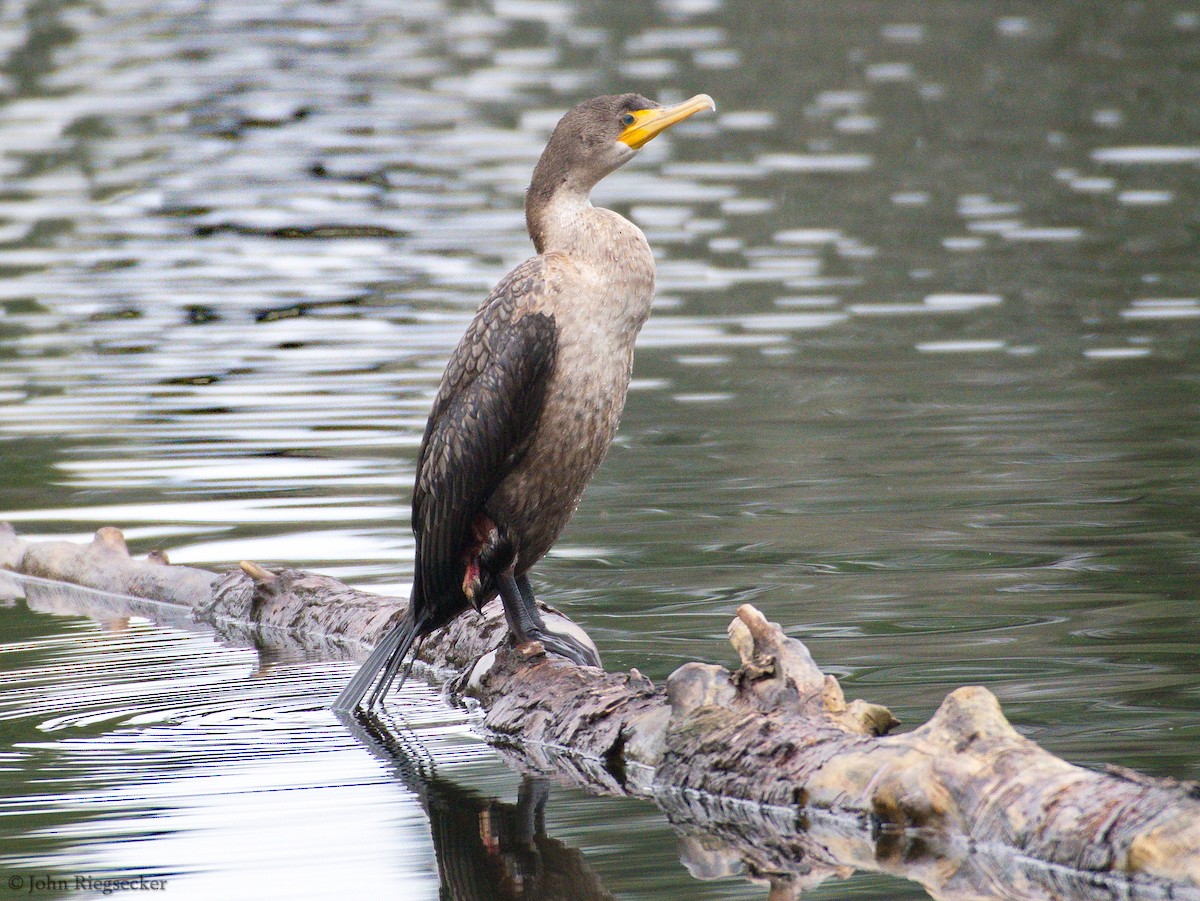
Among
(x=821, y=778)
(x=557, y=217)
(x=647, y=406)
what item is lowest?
(x=647, y=406)

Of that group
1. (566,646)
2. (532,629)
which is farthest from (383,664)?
(566,646)

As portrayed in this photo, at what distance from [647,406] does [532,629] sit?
491 centimetres

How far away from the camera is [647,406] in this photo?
1089 cm

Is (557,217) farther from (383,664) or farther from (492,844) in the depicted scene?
(492,844)

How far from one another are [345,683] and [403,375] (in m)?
5.50

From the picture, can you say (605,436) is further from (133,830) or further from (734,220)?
(734,220)

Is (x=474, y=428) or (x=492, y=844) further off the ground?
(x=474, y=428)

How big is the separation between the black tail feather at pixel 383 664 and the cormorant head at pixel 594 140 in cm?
137

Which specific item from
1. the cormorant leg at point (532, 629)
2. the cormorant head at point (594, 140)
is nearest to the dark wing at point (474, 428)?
the cormorant leg at point (532, 629)

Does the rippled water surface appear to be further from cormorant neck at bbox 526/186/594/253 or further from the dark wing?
cormorant neck at bbox 526/186/594/253

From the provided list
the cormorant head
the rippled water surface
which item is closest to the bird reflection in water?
the rippled water surface

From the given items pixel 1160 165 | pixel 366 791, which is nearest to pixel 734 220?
pixel 1160 165

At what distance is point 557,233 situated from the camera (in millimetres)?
6129

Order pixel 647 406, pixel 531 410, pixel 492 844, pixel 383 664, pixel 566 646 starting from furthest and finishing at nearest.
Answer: pixel 647 406, pixel 383 664, pixel 566 646, pixel 531 410, pixel 492 844
